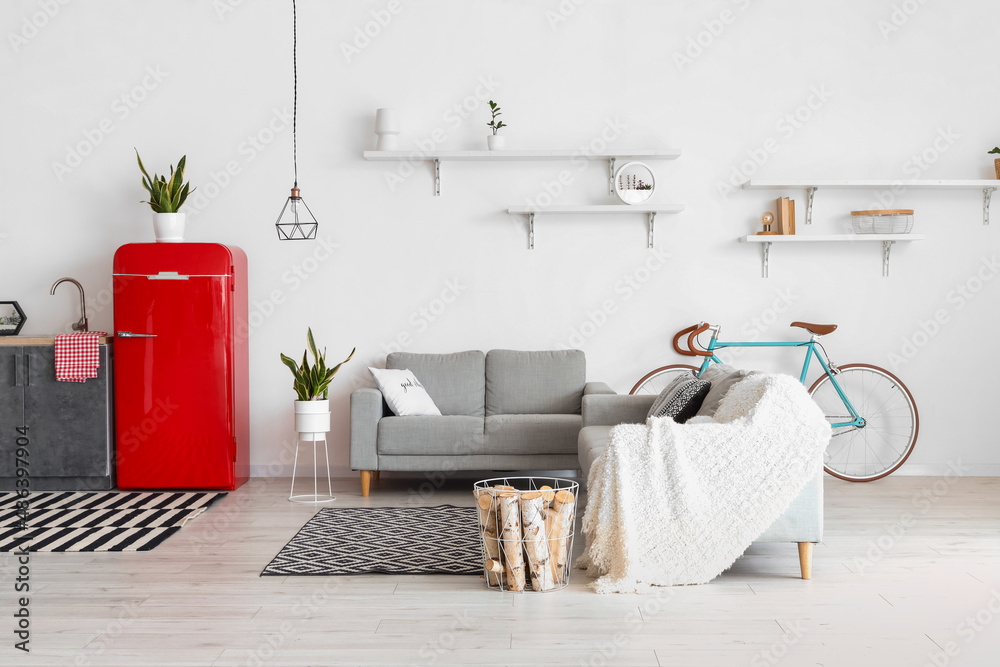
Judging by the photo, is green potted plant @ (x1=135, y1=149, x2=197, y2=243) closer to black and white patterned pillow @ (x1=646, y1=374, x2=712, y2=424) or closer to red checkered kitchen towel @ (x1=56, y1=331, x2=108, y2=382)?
red checkered kitchen towel @ (x1=56, y1=331, x2=108, y2=382)

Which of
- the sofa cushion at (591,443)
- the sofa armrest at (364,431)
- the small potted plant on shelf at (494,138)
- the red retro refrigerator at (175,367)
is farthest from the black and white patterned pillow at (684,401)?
the red retro refrigerator at (175,367)

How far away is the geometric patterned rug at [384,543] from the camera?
3.19 meters

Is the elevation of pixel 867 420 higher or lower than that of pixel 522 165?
lower

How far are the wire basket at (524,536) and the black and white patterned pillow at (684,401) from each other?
0.90m

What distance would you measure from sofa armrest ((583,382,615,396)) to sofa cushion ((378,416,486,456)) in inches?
26.3

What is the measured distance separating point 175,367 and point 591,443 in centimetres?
249

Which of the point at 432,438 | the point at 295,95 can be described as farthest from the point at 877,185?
the point at 295,95

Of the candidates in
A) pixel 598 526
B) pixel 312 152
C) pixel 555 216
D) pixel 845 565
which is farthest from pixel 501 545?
pixel 312 152

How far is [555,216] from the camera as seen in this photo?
5.23 metres

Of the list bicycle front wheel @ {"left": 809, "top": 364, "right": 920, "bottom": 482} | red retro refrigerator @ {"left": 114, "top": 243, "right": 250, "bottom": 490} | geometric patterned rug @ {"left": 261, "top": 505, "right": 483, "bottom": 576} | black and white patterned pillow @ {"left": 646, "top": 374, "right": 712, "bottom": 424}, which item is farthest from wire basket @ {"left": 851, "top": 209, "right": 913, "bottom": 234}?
red retro refrigerator @ {"left": 114, "top": 243, "right": 250, "bottom": 490}

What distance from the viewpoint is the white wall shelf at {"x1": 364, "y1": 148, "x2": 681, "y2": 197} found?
508 cm

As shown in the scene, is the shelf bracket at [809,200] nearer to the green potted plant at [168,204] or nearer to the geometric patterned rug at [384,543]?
the geometric patterned rug at [384,543]

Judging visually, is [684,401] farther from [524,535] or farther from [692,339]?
[692,339]

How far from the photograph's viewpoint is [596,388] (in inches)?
189
